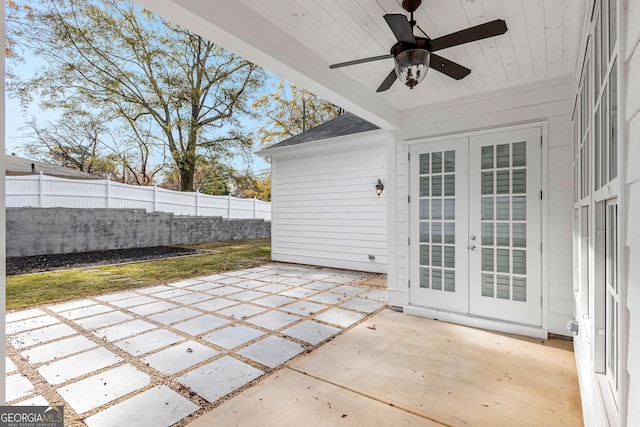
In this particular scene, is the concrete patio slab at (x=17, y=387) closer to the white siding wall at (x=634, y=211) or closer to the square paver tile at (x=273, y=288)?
the square paver tile at (x=273, y=288)

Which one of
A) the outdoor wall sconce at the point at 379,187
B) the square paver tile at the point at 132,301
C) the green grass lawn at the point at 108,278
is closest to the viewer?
the square paver tile at the point at 132,301

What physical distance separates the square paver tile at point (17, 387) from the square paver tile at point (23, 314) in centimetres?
170

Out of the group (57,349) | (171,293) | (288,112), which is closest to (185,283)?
(171,293)

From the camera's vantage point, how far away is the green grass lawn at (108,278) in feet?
15.3

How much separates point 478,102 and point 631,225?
342 centimetres

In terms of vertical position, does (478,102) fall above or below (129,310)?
above

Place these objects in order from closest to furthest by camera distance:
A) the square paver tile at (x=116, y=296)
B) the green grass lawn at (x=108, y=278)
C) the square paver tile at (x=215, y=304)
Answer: the square paver tile at (x=215, y=304) < the square paver tile at (x=116, y=296) < the green grass lawn at (x=108, y=278)

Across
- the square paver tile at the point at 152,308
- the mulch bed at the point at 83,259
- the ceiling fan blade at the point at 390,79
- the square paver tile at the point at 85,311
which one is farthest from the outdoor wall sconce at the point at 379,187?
the mulch bed at the point at 83,259

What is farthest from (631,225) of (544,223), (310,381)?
(544,223)

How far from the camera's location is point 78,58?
1118 cm

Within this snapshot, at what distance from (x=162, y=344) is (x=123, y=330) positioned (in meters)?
0.69

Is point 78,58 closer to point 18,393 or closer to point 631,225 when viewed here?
point 18,393

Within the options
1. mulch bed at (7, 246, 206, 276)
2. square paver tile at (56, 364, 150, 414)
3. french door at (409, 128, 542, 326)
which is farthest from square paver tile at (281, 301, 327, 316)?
mulch bed at (7, 246, 206, 276)

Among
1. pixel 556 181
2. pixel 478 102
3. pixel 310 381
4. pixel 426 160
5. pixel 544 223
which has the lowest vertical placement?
pixel 310 381
